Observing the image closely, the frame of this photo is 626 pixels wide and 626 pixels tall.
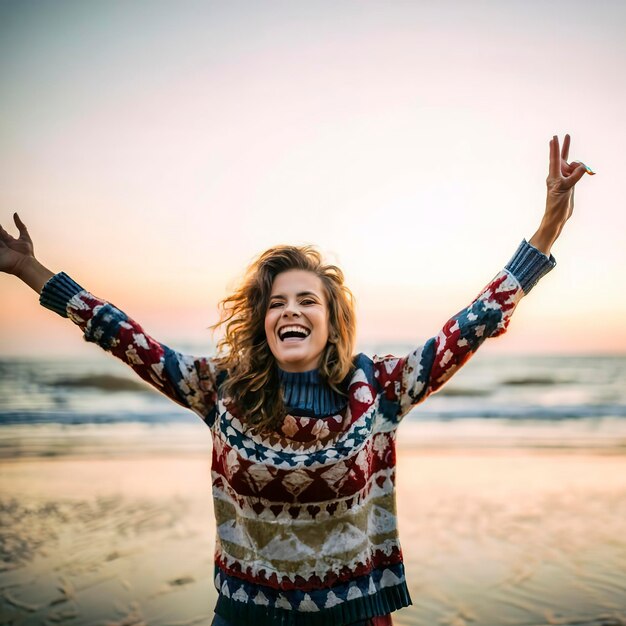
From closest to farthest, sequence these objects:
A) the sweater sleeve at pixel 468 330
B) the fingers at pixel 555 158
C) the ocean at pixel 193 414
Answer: the sweater sleeve at pixel 468 330, the fingers at pixel 555 158, the ocean at pixel 193 414

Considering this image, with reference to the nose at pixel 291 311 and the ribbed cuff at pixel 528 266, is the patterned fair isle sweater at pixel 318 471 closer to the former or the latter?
the ribbed cuff at pixel 528 266

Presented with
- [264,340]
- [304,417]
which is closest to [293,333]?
[264,340]

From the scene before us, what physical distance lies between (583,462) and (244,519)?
20.8 ft

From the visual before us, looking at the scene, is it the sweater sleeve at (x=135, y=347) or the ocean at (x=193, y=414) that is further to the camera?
the ocean at (x=193, y=414)

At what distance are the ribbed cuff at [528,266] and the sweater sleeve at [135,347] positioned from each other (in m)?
1.08

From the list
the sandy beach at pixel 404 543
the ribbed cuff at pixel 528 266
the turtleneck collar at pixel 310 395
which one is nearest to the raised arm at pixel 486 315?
the ribbed cuff at pixel 528 266

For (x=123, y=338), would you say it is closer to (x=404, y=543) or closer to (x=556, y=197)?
(x=556, y=197)

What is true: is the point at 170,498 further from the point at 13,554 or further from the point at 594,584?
the point at 594,584

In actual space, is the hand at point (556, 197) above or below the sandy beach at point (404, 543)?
above

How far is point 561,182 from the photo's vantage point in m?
2.07

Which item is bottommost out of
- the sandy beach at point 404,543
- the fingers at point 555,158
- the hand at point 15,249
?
the sandy beach at point 404,543

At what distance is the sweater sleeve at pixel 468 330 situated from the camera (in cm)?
198

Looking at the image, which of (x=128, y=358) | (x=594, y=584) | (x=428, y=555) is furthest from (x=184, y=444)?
(x=128, y=358)

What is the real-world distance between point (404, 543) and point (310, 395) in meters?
2.88
